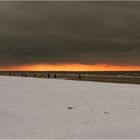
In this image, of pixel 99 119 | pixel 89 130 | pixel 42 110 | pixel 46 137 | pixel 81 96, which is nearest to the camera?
pixel 46 137

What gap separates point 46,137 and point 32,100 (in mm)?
5447

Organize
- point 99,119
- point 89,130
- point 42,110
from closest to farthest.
A: point 89,130 → point 99,119 → point 42,110

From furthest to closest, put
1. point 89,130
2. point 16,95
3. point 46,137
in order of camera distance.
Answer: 1. point 16,95
2. point 89,130
3. point 46,137

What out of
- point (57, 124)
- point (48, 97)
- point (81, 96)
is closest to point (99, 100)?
point (81, 96)

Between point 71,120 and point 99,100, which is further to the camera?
point 99,100

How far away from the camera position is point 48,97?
15578 millimetres

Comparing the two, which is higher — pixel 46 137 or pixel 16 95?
pixel 16 95

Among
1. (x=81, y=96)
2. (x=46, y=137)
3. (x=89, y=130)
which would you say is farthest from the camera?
(x=81, y=96)

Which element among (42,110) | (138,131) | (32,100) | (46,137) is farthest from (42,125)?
(32,100)

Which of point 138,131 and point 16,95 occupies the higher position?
point 16,95

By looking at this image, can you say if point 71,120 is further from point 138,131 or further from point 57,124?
point 138,131

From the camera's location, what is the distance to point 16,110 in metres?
12.2

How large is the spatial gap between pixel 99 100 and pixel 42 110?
4.20m

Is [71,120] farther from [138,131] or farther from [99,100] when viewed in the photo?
[99,100]
